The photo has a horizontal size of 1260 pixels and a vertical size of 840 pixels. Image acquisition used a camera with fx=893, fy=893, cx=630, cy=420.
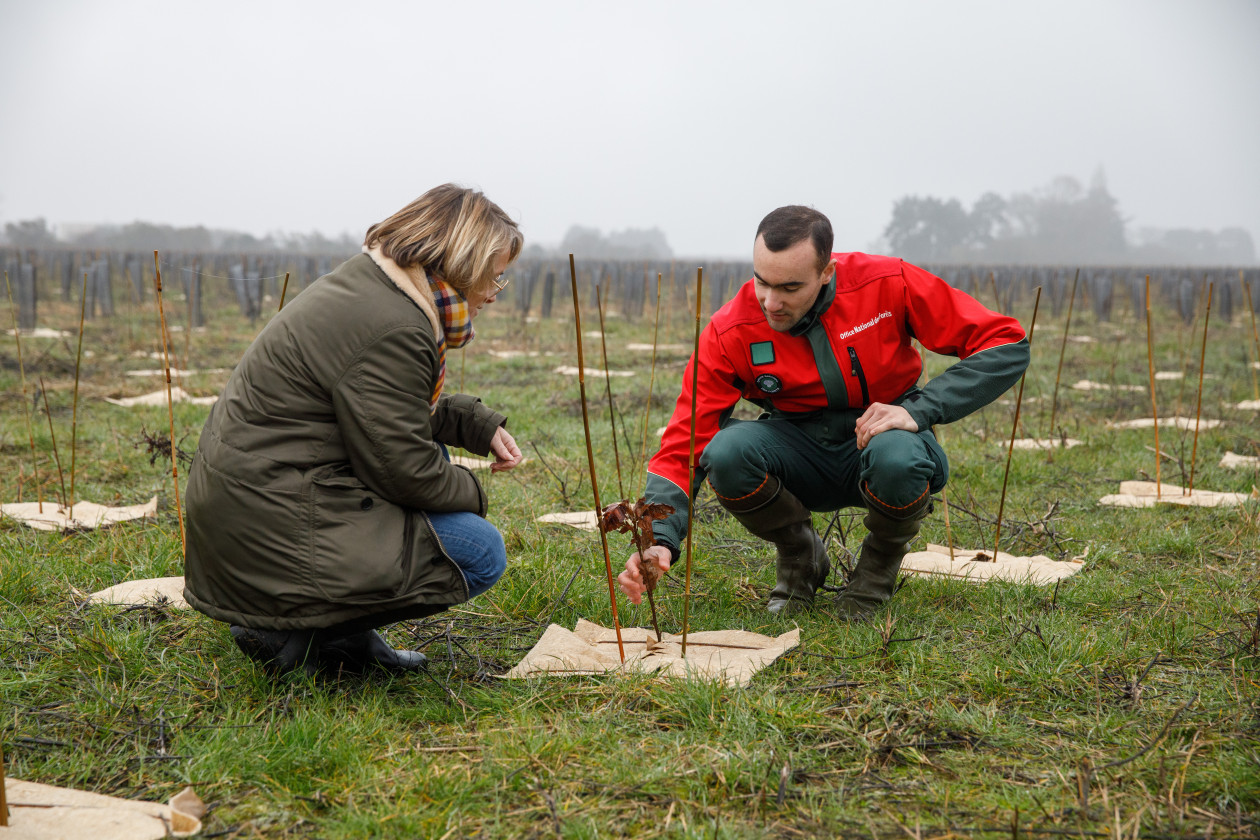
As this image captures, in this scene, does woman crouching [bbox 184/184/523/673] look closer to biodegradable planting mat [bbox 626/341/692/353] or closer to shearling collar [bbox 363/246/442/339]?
shearling collar [bbox 363/246/442/339]

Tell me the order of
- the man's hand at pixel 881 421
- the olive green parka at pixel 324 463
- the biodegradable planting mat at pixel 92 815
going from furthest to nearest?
the man's hand at pixel 881 421
the olive green parka at pixel 324 463
the biodegradable planting mat at pixel 92 815

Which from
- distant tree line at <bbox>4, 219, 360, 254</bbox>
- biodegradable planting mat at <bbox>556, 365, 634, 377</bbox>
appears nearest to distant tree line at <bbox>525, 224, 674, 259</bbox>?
distant tree line at <bbox>4, 219, 360, 254</bbox>

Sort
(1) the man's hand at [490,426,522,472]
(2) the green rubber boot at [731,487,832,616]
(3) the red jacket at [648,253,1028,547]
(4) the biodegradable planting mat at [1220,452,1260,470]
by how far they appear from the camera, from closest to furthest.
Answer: (1) the man's hand at [490,426,522,472], (3) the red jacket at [648,253,1028,547], (2) the green rubber boot at [731,487,832,616], (4) the biodegradable planting mat at [1220,452,1260,470]

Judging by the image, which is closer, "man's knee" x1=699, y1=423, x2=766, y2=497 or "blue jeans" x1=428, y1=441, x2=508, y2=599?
"blue jeans" x1=428, y1=441, x2=508, y2=599

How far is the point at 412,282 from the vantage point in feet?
6.23

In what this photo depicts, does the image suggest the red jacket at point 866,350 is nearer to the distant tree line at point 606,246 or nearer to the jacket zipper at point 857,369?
the jacket zipper at point 857,369

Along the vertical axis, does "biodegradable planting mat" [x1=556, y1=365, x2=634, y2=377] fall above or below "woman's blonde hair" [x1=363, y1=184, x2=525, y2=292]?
below

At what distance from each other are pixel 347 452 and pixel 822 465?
4.67 ft

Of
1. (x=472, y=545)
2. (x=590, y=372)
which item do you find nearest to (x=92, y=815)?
(x=472, y=545)

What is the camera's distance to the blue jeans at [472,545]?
6.58ft

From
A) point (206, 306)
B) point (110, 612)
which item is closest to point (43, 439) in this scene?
point (110, 612)

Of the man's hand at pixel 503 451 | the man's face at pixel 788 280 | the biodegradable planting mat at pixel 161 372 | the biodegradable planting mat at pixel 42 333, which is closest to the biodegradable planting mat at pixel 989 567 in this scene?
the man's face at pixel 788 280

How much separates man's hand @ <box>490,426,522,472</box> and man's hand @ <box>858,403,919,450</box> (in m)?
0.91

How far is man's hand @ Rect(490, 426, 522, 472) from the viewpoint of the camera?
2.23 meters
